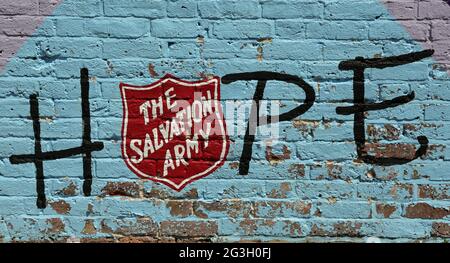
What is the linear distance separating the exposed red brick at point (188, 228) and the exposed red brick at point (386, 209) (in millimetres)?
782

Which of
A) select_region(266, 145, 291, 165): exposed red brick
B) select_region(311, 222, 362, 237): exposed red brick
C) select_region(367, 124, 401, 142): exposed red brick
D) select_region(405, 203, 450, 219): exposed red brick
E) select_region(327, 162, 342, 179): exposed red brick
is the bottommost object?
select_region(311, 222, 362, 237): exposed red brick

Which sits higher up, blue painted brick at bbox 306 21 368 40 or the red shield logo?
blue painted brick at bbox 306 21 368 40

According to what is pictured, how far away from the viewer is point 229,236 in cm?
280

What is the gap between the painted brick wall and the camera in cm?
264

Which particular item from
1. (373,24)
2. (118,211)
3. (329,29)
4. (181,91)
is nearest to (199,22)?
(181,91)

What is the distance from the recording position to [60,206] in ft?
9.05

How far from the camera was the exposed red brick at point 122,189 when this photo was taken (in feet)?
9.02

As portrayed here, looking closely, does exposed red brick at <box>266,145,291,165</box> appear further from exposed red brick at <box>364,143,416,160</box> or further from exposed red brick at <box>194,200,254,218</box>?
exposed red brick at <box>364,143,416,160</box>

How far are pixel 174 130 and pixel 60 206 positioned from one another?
0.66 m

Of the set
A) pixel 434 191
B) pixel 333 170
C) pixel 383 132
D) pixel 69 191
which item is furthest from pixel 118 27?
pixel 434 191

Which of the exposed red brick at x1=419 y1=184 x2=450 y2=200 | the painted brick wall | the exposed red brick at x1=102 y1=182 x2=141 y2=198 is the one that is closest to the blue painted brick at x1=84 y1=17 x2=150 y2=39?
the painted brick wall

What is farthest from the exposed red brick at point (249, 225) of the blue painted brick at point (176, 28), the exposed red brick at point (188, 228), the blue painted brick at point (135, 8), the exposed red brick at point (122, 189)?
the blue painted brick at point (135, 8)

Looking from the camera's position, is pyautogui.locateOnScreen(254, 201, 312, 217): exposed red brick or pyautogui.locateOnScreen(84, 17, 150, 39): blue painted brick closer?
pyautogui.locateOnScreen(84, 17, 150, 39): blue painted brick

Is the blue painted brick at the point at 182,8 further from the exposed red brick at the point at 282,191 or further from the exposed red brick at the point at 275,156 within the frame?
the exposed red brick at the point at 282,191
